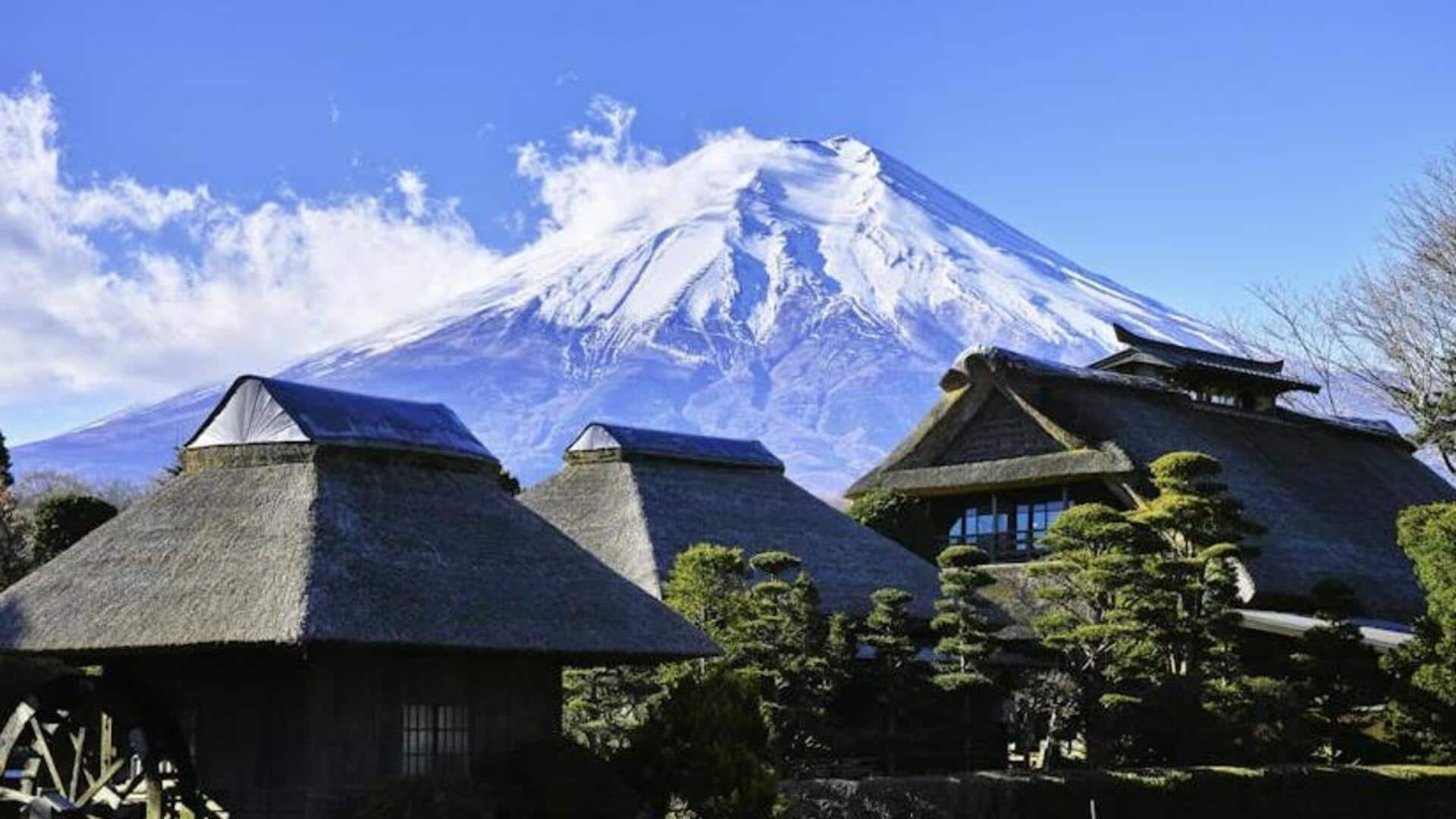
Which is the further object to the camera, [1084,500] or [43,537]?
[1084,500]

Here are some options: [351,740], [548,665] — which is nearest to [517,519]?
[548,665]

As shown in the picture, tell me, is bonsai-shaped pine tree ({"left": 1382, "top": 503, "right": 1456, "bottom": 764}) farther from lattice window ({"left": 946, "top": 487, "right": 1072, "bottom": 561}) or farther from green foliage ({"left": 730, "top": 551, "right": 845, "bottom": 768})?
green foliage ({"left": 730, "top": 551, "right": 845, "bottom": 768})

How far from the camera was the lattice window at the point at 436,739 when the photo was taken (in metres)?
22.3

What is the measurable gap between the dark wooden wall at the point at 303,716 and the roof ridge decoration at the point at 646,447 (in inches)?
533

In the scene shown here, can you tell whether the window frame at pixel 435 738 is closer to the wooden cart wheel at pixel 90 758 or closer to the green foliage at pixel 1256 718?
the wooden cart wheel at pixel 90 758

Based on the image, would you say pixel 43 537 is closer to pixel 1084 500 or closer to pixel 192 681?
pixel 192 681

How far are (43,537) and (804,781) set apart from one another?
14.6 meters

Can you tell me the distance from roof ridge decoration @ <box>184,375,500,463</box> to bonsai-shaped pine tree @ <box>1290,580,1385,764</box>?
14766 millimetres

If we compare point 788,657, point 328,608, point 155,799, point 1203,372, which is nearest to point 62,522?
point 155,799

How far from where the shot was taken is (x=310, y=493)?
2284cm

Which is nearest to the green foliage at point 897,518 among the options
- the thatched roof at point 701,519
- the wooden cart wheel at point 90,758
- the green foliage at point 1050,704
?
the thatched roof at point 701,519

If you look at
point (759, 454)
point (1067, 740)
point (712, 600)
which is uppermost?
point (759, 454)

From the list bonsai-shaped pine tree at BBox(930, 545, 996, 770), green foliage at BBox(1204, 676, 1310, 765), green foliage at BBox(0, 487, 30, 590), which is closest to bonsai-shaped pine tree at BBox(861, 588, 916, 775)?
bonsai-shaped pine tree at BBox(930, 545, 996, 770)

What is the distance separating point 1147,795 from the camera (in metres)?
27.9
